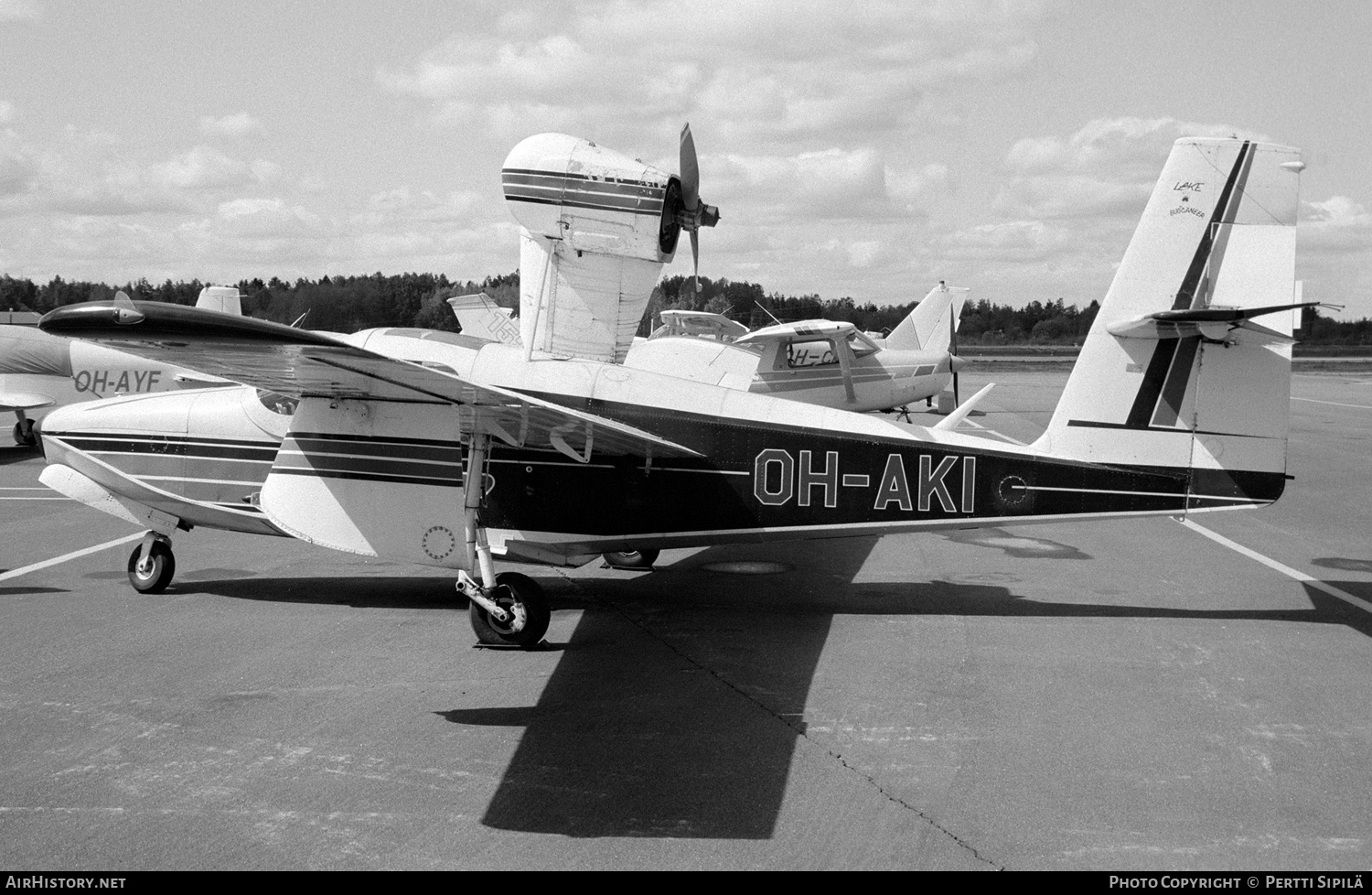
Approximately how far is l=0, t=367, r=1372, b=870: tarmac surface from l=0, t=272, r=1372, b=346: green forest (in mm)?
2946

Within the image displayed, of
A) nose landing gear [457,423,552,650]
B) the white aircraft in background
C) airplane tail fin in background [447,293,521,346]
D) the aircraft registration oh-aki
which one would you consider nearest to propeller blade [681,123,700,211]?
the aircraft registration oh-aki

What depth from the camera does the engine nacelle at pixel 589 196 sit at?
35.6ft

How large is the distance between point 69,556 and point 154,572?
108 inches

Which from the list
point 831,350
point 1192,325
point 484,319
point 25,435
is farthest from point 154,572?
point 25,435

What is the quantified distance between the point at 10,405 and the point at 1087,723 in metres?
24.5

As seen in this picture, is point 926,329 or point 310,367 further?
point 926,329

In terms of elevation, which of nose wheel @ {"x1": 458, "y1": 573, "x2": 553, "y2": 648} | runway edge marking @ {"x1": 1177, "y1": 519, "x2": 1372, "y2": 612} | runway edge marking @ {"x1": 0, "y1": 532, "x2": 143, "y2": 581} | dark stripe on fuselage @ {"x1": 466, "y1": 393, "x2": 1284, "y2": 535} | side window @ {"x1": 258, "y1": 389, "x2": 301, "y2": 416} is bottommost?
runway edge marking @ {"x1": 0, "y1": 532, "x2": 143, "y2": 581}

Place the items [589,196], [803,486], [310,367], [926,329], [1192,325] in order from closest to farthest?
[310,367]
[1192,325]
[803,486]
[589,196]
[926,329]

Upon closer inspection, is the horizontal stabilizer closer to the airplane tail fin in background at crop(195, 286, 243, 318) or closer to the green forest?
the green forest

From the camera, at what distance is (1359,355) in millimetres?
105500

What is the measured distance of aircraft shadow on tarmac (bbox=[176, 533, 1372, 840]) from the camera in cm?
581

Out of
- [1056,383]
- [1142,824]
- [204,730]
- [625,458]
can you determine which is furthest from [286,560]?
[1056,383]

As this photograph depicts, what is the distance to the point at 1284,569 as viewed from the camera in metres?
12.4

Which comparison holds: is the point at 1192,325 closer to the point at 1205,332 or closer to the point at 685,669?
the point at 1205,332
